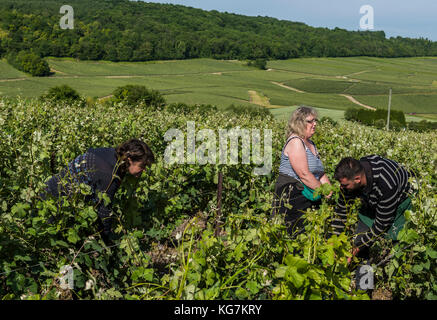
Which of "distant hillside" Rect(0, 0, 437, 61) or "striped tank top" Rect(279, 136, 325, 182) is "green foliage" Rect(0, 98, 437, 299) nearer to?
"striped tank top" Rect(279, 136, 325, 182)

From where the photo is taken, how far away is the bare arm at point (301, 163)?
3312 mm

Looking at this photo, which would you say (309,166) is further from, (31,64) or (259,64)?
(259,64)

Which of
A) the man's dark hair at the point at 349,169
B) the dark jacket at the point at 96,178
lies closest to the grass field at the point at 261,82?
the man's dark hair at the point at 349,169

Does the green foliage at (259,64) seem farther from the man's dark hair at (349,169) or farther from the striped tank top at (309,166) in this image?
the man's dark hair at (349,169)

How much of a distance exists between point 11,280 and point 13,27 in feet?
290

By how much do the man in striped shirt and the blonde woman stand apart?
1.33ft

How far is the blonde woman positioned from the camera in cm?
335

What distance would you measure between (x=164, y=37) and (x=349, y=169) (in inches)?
3657

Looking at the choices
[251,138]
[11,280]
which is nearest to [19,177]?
[11,280]

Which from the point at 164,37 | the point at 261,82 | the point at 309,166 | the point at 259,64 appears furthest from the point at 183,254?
the point at 164,37

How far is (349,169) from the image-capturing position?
2.87m
